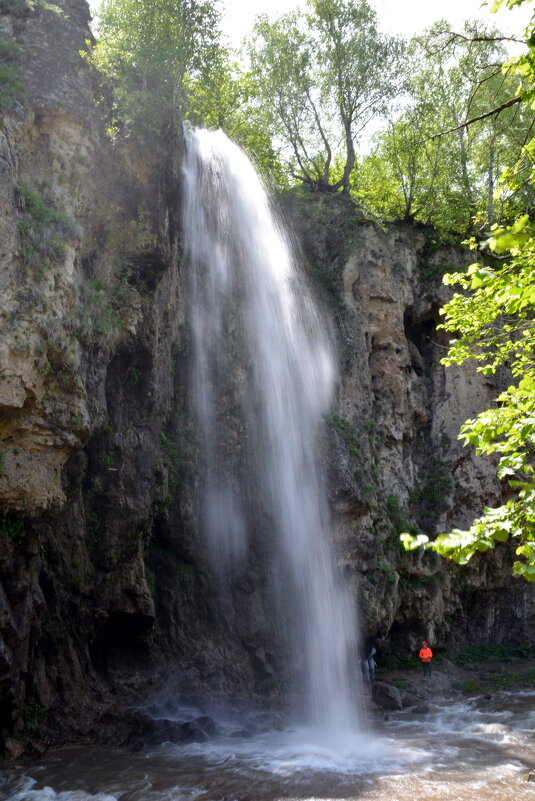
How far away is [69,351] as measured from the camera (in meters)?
10.9

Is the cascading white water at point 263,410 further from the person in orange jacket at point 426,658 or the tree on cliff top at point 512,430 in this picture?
the tree on cliff top at point 512,430

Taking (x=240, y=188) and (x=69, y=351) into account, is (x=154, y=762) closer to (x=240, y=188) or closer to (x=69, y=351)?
(x=69, y=351)

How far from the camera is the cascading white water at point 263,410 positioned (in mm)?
16641

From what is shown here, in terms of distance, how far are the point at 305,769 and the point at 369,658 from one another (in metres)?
6.89

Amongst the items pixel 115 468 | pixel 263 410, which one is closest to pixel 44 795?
pixel 115 468

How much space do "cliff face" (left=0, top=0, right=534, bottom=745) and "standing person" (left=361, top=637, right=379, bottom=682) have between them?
0.71 metres

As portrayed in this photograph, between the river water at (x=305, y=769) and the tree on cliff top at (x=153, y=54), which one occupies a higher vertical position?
the tree on cliff top at (x=153, y=54)

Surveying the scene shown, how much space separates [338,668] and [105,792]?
8585mm

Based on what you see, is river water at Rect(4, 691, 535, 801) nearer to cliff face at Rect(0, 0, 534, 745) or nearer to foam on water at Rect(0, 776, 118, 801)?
foam on water at Rect(0, 776, 118, 801)

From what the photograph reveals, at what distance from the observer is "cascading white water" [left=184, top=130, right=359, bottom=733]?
16.6 m

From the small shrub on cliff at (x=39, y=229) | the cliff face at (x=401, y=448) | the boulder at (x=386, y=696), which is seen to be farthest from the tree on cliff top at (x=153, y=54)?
the boulder at (x=386, y=696)

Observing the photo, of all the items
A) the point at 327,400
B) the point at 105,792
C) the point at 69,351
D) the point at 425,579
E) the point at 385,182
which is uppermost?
the point at 385,182

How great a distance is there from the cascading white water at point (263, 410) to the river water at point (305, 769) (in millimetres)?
2293

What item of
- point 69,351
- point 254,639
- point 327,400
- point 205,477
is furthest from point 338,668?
point 69,351
